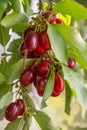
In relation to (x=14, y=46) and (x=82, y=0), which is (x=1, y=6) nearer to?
(x=14, y=46)

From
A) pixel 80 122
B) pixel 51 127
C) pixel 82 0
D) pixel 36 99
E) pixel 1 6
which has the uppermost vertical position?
pixel 1 6

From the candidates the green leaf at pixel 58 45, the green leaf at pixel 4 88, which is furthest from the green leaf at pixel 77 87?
the green leaf at pixel 4 88

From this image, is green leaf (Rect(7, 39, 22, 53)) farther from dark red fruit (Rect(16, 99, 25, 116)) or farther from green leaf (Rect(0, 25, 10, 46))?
dark red fruit (Rect(16, 99, 25, 116))

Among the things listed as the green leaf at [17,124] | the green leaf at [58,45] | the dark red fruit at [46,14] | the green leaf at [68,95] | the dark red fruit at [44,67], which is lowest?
the green leaf at [17,124]

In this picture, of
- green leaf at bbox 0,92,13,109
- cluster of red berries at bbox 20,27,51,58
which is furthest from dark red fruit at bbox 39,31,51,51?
green leaf at bbox 0,92,13,109

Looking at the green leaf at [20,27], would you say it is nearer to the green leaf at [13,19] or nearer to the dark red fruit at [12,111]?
the green leaf at [13,19]

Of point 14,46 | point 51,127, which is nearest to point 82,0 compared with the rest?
point 14,46
